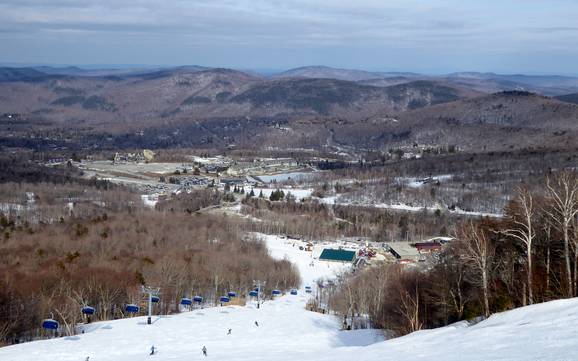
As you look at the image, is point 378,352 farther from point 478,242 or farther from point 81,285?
point 81,285

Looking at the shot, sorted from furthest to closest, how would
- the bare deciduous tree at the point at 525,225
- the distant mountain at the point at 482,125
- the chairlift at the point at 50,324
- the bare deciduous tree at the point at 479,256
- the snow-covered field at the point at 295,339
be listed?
the distant mountain at the point at 482,125 → the chairlift at the point at 50,324 → the bare deciduous tree at the point at 479,256 → the bare deciduous tree at the point at 525,225 → the snow-covered field at the point at 295,339

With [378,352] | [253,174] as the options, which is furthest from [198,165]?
[378,352]

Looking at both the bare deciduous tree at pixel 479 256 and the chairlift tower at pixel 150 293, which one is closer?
the bare deciduous tree at pixel 479 256

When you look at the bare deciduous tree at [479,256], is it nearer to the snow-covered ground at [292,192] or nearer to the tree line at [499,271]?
the tree line at [499,271]

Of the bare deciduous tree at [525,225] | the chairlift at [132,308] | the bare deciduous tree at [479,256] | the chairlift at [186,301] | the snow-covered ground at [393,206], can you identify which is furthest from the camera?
the snow-covered ground at [393,206]

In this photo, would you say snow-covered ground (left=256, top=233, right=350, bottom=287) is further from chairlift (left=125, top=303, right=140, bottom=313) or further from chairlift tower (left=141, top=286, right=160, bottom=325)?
chairlift (left=125, top=303, right=140, bottom=313)

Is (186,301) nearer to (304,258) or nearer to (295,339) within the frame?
(295,339)

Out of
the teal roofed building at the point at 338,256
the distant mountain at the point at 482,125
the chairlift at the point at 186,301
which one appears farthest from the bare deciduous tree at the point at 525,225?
the distant mountain at the point at 482,125
